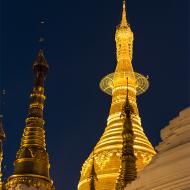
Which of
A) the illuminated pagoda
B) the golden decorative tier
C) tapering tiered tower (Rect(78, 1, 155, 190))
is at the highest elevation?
the golden decorative tier

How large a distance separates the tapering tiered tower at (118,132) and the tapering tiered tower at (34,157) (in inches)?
176

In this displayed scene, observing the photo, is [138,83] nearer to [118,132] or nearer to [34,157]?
[118,132]

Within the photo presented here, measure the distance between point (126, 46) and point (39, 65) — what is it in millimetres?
11485

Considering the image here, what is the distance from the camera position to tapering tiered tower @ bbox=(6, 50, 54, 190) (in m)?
16.5

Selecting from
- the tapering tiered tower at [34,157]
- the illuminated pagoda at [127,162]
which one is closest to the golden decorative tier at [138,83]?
the tapering tiered tower at [34,157]

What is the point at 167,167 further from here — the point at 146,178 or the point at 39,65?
the point at 39,65

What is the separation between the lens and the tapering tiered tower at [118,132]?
23781 millimetres

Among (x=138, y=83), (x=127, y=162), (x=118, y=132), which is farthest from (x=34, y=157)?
(x=138, y=83)

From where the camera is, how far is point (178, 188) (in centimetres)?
473

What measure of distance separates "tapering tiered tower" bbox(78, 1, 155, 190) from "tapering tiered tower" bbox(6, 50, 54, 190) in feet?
14.6

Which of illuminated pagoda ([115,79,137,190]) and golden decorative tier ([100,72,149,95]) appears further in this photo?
golden decorative tier ([100,72,149,95])

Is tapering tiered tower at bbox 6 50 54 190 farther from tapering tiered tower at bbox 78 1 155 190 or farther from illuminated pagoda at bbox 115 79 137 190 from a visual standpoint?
tapering tiered tower at bbox 78 1 155 190

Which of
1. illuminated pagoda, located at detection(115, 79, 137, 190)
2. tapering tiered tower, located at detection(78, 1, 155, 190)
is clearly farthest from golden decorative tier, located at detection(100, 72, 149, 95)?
illuminated pagoda, located at detection(115, 79, 137, 190)

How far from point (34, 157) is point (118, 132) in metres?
8.87
